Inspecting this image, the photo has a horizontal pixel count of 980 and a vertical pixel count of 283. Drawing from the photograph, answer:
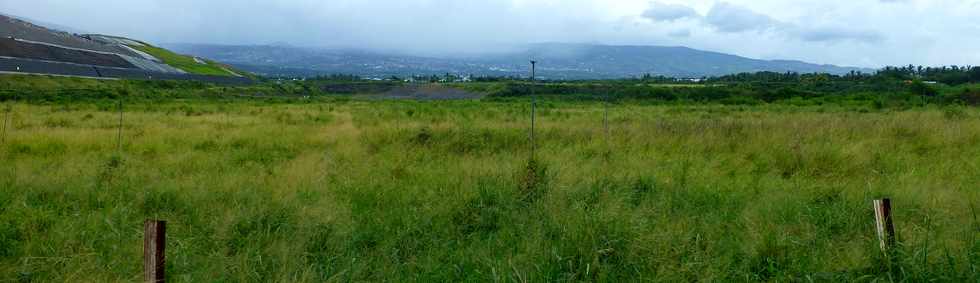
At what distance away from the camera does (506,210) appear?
541 centimetres

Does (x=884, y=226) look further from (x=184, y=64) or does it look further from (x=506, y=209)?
(x=184, y=64)

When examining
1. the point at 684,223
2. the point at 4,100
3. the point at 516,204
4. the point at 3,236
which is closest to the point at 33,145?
the point at 3,236

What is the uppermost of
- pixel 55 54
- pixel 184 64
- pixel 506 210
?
pixel 184 64

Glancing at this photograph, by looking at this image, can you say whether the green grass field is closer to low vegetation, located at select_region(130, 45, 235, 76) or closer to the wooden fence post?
the wooden fence post

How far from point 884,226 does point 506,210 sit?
2747mm

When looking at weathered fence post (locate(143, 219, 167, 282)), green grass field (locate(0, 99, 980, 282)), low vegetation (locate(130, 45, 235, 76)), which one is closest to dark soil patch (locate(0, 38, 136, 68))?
low vegetation (locate(130, 45, 235, 76))

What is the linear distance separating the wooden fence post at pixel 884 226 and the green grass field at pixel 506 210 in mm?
81

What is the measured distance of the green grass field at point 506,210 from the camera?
4.06 meters

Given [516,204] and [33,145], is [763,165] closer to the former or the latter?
[516,204]

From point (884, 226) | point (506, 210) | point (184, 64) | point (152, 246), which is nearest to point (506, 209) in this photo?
point (506, 210)

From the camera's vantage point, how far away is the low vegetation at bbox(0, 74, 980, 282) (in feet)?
13.3

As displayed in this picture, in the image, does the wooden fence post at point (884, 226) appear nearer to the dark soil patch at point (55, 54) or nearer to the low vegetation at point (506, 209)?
the low vegetation at point (506, 209)

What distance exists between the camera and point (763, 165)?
8.16 meters

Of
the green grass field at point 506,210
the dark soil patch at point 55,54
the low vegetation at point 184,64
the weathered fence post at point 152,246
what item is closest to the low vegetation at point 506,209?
the green grass field at point 506,210
